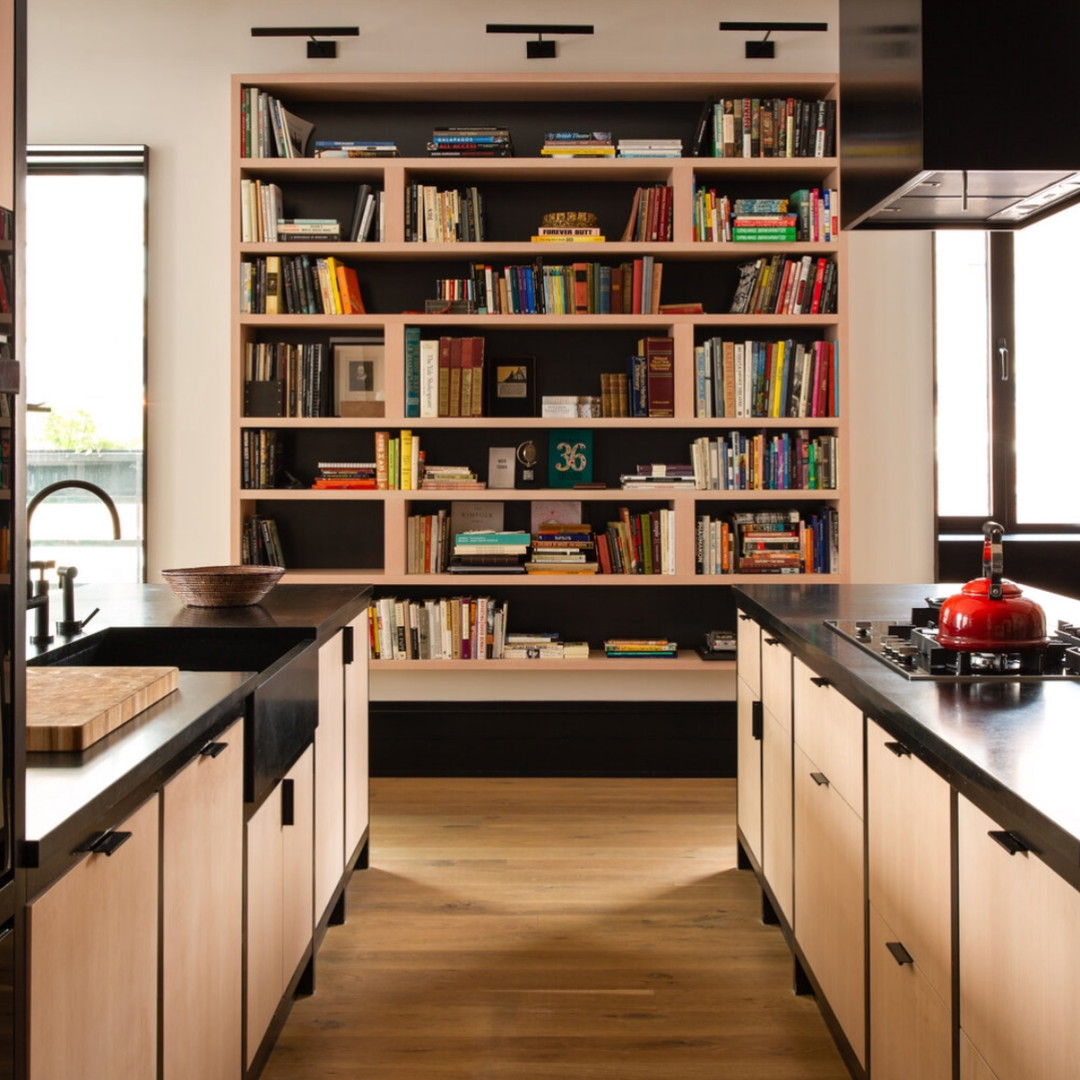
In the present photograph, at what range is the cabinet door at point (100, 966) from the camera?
1.22m

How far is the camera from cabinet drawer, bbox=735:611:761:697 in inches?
128

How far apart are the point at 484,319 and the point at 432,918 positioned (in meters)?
2.27

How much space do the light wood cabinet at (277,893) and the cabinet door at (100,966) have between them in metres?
0.55

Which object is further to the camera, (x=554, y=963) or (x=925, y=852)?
(x=554, y=963)

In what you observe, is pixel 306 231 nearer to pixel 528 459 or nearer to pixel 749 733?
pixel 528 459

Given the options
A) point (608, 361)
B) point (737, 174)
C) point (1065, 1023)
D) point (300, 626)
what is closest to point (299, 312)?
point (608, 361)

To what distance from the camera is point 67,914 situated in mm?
1287

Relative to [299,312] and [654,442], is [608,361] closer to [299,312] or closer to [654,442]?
[654,442]

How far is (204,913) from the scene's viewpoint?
1.82 meters

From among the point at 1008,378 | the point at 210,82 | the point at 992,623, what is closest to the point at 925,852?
the point at 992,623

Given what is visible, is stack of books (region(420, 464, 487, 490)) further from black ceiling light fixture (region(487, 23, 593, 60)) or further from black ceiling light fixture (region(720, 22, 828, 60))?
black ceiling light fixture (region(720, 22, 828, 60))

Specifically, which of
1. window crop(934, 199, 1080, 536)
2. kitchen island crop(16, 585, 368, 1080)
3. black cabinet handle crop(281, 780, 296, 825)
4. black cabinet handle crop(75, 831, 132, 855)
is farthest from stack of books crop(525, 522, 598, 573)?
black cabinet handle crop(75, 831, 132, 855)

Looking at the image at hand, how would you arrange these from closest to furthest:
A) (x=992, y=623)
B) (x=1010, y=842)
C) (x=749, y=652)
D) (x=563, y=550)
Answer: (x=1010, y=842) → (x=992, y=623) → (x=749, y=652) → (x=563, y=550)

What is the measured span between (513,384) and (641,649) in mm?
1163
